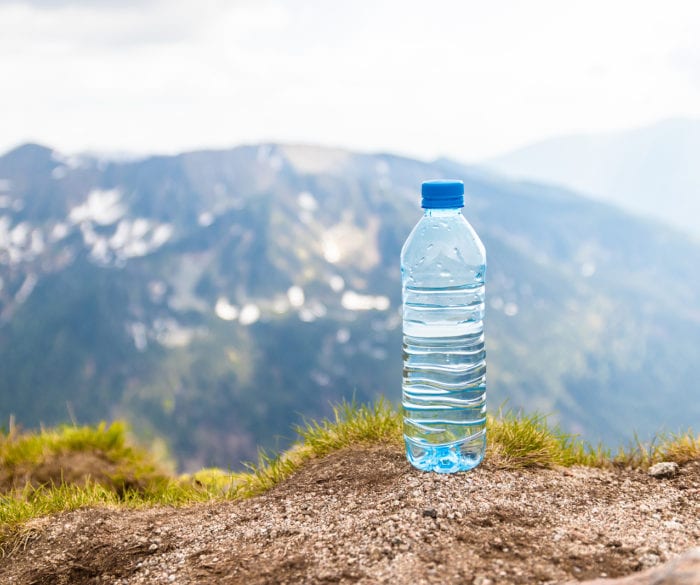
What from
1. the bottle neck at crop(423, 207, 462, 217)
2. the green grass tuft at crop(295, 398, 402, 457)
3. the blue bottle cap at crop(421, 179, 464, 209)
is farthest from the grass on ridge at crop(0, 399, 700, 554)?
the blue bottle cap at crop(421, 179, 464, 209)

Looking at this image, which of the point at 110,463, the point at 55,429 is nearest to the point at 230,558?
the point at 110,463

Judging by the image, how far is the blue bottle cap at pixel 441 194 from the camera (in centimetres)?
453

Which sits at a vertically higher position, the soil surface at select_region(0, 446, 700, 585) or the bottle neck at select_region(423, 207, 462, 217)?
the bottle neck at select_region(423, 207, 462, 217)

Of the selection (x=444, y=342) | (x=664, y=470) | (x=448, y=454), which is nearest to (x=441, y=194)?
(x=444, y=342)

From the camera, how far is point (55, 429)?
7676 millimetres

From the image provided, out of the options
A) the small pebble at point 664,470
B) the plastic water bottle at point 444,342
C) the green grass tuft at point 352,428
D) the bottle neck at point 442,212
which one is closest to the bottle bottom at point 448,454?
the plastic water bottle at point 444,342

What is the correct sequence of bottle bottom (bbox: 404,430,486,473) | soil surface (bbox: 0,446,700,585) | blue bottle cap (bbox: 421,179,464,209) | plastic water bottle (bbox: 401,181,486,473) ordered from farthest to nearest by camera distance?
1. plastic water bottle (bbox: 401,181,486,473)
2. bottle bottom (bbox: 404,430,486,473)
3. blue bottle cap (bbox: 421,179,464,209)
4. soil surface (bbox: 0,446,700,585)

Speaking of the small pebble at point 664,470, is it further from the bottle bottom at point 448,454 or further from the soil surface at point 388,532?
the bottle bottom at point 448,454

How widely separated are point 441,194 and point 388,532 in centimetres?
226

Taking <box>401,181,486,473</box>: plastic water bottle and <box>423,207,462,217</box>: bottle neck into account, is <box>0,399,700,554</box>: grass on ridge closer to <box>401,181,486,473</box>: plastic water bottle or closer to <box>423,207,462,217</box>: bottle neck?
<box>401,181,486,473</box>: plastic water bottle

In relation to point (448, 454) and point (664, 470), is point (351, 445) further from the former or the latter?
point (664, 470)

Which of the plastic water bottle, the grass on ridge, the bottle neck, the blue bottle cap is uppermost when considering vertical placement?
the blue bottle cap

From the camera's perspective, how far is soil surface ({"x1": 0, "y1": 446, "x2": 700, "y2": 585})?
133 inches

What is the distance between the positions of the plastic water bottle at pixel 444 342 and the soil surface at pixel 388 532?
282mm
